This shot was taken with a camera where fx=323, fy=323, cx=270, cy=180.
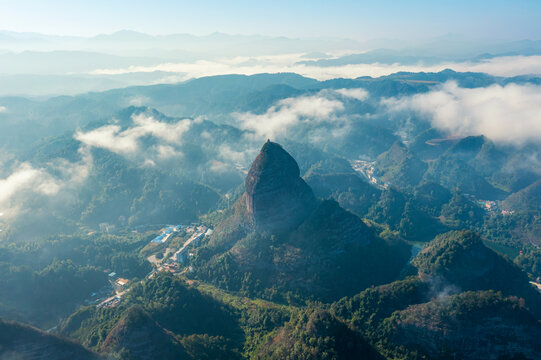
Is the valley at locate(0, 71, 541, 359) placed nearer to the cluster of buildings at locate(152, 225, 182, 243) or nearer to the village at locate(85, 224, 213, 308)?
Result: the village at locate(85, 224, 213, 308)

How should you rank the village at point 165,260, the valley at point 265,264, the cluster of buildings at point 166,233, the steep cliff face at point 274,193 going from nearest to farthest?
the valley at point 265,264
the steep cliff face at point 274,193
the village at point 165,260
the cluster of buildings at point 166,233

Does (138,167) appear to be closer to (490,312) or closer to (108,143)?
(108,143)

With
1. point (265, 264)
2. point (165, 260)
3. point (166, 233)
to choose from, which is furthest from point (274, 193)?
point (166, 233)

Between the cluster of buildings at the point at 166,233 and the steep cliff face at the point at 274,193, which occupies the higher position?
the steep cliff face at the point at 274,193

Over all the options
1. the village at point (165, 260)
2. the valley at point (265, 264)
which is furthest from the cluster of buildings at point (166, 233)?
the valley at point (265, 264)

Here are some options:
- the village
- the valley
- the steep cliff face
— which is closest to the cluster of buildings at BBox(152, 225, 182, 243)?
the village

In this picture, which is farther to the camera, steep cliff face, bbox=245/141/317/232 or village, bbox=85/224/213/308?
village, bbox=85/224/213/308

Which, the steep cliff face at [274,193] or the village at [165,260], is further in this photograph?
the village at [165,260]

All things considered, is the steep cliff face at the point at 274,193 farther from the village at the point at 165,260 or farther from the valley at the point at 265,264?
the village at the point at 165,260
